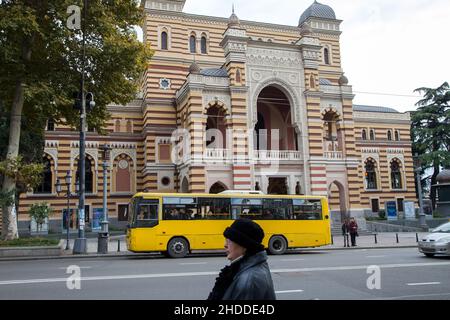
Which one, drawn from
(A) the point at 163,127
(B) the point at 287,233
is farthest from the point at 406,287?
(A) the point at 163,127

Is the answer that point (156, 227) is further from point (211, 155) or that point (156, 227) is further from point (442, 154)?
point (442, 154)

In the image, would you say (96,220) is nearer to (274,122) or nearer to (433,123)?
(274,122)

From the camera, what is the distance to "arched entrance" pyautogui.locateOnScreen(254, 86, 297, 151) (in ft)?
116

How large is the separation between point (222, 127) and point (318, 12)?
19077 mm

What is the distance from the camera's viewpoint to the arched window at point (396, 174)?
4619 centimetres

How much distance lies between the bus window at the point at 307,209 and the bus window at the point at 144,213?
22.4 feet

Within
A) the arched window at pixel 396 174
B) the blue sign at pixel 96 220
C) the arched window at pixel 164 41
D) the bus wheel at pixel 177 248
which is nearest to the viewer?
the bus wheel at pixel 177 248

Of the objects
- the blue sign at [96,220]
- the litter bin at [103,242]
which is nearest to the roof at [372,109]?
the blue sign at [96,220]

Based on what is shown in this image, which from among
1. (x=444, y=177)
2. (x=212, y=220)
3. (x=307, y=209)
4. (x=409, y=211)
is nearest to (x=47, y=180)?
(x=212, y=220)

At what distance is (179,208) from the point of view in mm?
19109

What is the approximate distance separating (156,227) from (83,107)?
6628 millimetres

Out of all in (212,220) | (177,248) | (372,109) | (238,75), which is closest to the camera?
(177,248)

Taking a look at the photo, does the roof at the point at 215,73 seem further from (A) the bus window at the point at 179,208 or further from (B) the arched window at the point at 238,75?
(A) the bus window at the point at 179,208

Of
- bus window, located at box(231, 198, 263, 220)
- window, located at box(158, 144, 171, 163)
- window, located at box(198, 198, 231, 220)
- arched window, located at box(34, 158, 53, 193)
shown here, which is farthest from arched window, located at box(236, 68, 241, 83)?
arched window, located at box(34, 158, 53, 193)
